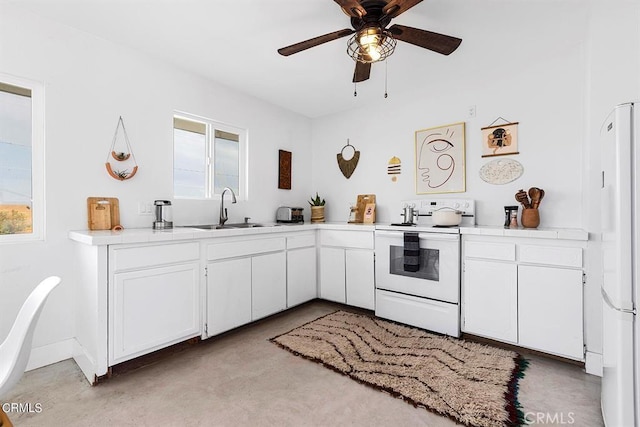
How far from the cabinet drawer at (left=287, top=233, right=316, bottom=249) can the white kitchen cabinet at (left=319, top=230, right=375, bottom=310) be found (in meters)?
0.12

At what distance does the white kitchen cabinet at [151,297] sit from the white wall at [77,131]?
643 millimetres

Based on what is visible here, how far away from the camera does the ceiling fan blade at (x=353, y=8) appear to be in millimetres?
1629

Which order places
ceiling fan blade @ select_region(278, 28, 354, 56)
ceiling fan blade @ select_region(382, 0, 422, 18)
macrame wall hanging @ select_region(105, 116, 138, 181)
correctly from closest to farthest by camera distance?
ceiling fan blade @ select_region(382, 0, 422, 18) < ceiling fan blade @ select_region(278, 28, 354, 56) < macrame wall hanging @ select_region(105, 116, 138, 181)

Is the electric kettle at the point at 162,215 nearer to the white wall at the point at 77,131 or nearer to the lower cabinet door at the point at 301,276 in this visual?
the white wall at the point at 77,131

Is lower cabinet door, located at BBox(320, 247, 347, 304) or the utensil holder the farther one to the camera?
lower cabinet door, located at BBox(320, 247, 347, 304)

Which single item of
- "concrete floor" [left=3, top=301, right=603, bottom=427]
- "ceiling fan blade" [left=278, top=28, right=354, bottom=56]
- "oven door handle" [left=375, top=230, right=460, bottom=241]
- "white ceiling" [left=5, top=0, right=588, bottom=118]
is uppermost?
"white ceiling" [left=5, top=0, right=588, bottom=118]

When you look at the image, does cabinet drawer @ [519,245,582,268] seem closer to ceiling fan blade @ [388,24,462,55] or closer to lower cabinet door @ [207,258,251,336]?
ceiling fan blade @ [388,24,462,55]

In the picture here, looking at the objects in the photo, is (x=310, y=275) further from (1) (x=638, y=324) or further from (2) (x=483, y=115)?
(1) (x=638, y=324)

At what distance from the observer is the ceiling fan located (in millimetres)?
1689

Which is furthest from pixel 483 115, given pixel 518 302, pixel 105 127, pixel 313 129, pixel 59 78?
pixel 59 78

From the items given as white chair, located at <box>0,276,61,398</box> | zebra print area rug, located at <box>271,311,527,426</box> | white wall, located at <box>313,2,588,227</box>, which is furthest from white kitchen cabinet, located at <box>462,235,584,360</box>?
white chair, located at <box>0,276,61,398</box>

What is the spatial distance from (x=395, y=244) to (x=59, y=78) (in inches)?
123

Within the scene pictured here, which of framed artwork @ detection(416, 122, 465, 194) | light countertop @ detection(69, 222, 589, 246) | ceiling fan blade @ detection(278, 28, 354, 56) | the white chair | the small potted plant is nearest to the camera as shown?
the white chair

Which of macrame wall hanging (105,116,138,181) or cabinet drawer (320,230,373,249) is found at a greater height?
macrame wall hanging (105,116,138,181)
